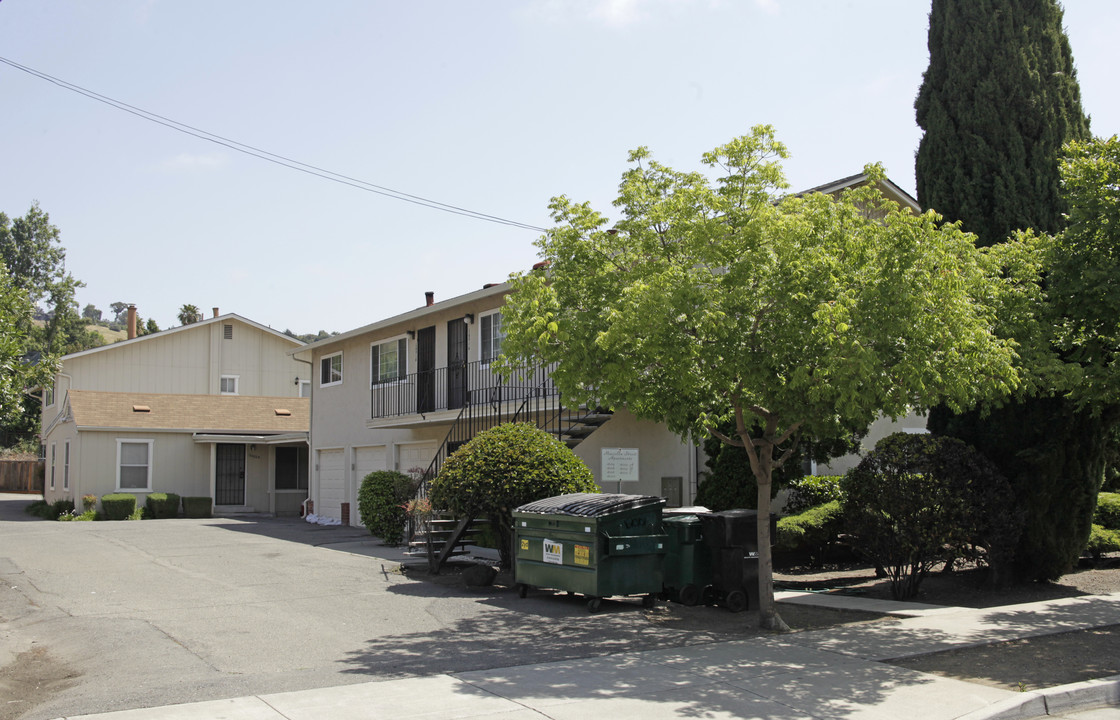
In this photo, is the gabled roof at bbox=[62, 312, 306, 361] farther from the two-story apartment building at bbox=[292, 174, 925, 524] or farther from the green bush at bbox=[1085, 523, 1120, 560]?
the green bush at bbox=[1085, 523, 1120, 560]

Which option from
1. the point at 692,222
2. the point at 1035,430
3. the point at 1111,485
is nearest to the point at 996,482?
the point at 1035,430

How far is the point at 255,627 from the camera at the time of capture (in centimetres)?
963

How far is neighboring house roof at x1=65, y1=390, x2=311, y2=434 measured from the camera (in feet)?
92.2

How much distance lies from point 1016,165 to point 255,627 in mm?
11642

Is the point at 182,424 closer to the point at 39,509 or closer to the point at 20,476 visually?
the point at 39,509

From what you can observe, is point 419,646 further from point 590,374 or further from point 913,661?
point 913,661

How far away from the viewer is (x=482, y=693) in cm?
697

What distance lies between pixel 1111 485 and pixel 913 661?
10.9m

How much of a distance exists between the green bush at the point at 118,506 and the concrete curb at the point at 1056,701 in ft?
82.8

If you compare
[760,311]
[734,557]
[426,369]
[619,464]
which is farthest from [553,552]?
[426,369]

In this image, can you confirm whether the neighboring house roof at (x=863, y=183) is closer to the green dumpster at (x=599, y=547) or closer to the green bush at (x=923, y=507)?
the green bush at (x=923, y=507)

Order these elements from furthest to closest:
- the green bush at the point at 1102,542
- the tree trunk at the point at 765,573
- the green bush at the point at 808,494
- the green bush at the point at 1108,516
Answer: the green bush at the point at 808,494
the green bush at the point at 1108,516
the green bush at the point at 1102,542
the tree trunk at the point at 765,573

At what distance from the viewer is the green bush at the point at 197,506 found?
27.8 metres

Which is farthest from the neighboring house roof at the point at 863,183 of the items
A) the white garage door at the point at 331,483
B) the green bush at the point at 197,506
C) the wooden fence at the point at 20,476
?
the wooden fence at the point at 20,476
